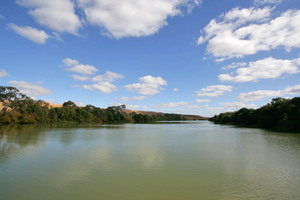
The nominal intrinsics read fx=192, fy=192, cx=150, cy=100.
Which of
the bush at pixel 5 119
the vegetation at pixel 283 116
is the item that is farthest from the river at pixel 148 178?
the bush at pixel 5 119

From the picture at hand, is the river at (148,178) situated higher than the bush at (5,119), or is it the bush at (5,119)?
the bush at (5,119)

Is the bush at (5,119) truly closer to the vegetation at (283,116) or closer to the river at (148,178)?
the river at (148,178)

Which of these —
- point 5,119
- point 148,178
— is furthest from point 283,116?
point 5,119

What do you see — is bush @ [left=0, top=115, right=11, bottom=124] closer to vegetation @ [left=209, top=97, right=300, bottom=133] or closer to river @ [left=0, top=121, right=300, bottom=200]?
river @ [left=0, top=121, right=300, bottom=200]

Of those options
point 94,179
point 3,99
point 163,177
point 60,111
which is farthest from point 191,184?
A: point 60,111

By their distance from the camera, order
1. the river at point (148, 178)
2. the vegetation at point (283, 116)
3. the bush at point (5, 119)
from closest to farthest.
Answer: the river at point (148, 178)
the vegetation at point (283, 116)
the bush at point (5, 119)

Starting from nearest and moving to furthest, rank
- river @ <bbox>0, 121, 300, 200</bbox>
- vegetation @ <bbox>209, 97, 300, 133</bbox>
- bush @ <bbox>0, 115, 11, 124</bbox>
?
1. river @ <bbox>0, 121, 300, 200</bbox>
2. vegetation @ <bbox>209, 97, 300, 133</bbox>
3. bush @ <bbox>0, 115, 11, 124</bbox>

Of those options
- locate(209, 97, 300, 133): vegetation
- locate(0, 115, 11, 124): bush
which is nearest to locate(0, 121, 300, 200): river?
locate(209, 97, 300, 133): vegetation

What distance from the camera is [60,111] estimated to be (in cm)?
8044

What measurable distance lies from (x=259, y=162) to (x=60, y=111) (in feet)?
264

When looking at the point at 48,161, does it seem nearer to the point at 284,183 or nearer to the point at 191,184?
the point at 191,184

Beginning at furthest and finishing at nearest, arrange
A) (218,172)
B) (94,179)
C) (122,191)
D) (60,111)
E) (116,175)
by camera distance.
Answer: (60,111) → (218,172) → (116,175) → (94,179) → (122,191)

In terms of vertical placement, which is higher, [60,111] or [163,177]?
[60,111]

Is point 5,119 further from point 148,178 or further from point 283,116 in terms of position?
point 283,116
